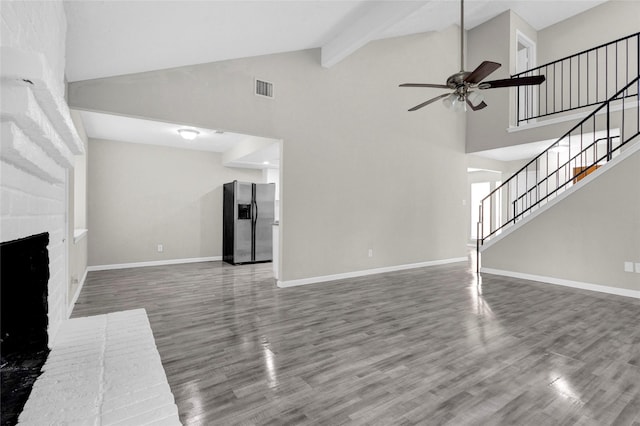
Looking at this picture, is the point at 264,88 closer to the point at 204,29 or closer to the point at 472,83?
the point at 204,29

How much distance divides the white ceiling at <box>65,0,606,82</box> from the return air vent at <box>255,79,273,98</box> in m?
0.36

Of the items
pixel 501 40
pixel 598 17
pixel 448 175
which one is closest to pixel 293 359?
pixel 448 175

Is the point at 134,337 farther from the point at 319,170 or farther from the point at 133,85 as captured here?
the point at 319,170

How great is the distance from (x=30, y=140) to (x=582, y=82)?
29.8ft

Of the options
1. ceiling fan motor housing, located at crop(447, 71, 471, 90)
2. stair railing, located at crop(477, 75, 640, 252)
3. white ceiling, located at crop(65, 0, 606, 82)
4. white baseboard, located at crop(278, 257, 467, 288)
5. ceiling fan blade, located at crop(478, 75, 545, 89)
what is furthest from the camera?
stair railing, located at crop(477, 75, 640, 252)

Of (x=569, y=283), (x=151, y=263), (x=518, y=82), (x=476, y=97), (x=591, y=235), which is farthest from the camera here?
(x=151, y=263)

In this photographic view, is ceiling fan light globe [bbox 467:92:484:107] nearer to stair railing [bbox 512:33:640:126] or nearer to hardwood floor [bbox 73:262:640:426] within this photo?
hardwood floor [bbox 73:262:640:426]

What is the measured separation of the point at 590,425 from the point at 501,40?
7.32 m

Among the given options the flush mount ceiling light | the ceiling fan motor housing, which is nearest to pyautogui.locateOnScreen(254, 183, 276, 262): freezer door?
the flush mount ceiling light

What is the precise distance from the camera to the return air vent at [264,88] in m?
4.38

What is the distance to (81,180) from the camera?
5.05 meters

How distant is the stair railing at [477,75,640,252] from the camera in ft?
15.9

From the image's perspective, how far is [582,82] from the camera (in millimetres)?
6871

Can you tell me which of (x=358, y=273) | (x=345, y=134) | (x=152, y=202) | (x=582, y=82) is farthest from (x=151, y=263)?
(x=582, y=82)
